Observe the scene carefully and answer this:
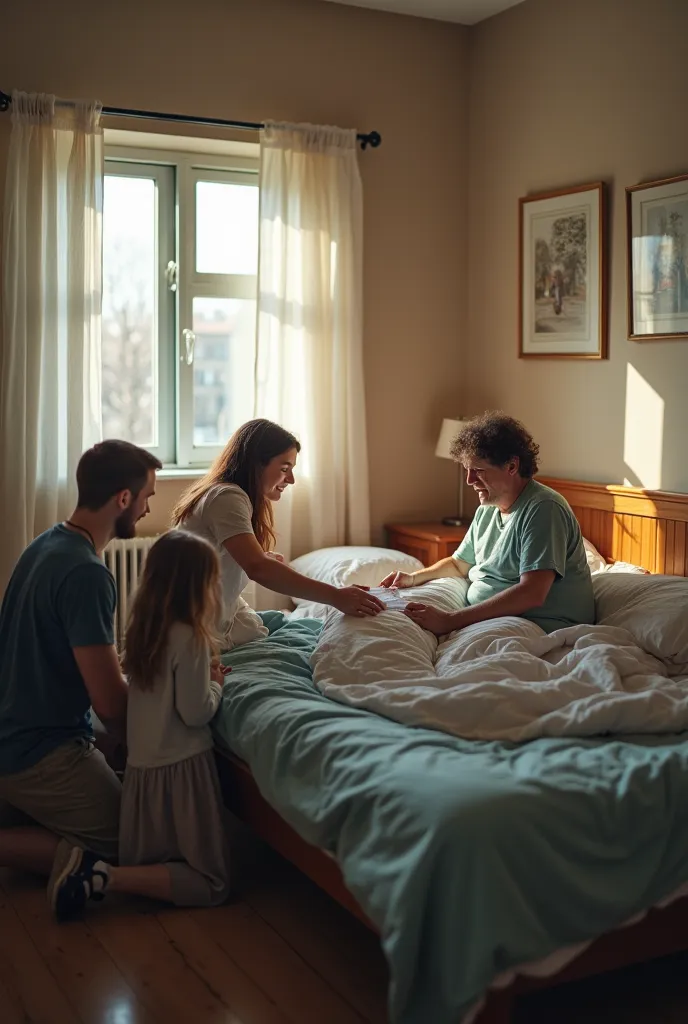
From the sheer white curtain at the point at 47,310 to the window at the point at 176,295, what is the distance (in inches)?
16.4

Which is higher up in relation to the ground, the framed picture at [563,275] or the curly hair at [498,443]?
the framed picture at [563,275]

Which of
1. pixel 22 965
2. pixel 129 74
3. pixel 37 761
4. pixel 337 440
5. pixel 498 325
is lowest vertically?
pixel 22 965

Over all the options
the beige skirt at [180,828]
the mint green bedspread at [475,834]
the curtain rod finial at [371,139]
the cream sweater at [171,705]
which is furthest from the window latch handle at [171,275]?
the mint green bedspread at [475,834]

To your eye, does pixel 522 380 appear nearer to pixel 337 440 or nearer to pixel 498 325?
pixel 498 325

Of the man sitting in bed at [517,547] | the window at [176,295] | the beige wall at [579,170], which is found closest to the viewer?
the man sitting in bed at [517,547]

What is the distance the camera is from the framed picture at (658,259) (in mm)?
3682

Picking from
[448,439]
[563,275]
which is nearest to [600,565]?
[448,439]

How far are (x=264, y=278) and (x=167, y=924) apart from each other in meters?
2.56

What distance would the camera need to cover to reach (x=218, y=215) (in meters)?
4.53

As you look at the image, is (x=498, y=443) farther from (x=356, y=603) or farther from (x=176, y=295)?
(x=176, y=295)

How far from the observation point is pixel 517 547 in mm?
3195

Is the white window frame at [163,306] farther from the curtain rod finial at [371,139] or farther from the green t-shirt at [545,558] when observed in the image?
the green t-shirt at [545,558]

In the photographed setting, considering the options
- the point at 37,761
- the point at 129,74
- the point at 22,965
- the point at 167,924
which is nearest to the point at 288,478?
the point at 37,761

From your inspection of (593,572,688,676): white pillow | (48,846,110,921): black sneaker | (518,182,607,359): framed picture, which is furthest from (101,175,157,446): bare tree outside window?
(48,846,110,921): black sneaker
